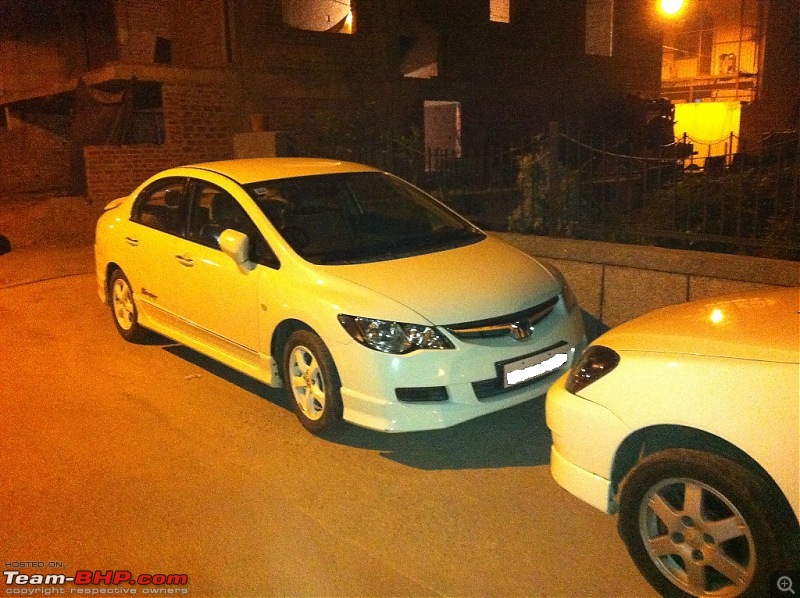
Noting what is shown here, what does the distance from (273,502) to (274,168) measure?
2707 mm

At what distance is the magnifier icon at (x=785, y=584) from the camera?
2.71 m

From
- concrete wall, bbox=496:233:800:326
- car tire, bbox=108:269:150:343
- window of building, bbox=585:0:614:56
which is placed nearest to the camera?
concrete wall, bbox=496:233:800:326

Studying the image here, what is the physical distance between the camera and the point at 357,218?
572 cm

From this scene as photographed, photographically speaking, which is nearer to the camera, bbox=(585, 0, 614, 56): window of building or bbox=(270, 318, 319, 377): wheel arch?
bbox=(270, 318, 319, 377): wheel arch

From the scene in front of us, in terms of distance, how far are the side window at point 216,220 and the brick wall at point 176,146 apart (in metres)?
6.98

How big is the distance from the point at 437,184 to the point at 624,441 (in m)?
5.43

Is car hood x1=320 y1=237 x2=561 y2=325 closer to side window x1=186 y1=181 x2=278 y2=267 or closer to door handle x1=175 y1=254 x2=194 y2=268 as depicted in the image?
side window x1=186 y1=181 x2=278 y2=267

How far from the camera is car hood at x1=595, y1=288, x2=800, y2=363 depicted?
2871 millimetres

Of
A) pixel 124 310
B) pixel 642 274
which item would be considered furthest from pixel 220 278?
pixel 642 274

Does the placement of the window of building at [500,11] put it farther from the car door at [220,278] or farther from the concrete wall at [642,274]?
the car door at [220,278]

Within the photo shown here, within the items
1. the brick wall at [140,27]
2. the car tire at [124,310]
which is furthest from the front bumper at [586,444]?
the brick wall at [140,27]

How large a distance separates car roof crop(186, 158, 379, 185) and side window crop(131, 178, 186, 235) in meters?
0.30

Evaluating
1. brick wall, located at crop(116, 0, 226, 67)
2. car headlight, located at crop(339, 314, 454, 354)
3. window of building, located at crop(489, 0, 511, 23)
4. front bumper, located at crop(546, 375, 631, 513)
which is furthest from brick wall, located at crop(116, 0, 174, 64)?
front bumper, located at crop(546, 375, 631, 513)

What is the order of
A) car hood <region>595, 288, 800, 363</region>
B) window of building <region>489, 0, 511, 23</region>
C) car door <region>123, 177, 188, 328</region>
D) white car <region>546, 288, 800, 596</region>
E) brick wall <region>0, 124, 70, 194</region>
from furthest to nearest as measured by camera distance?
1. window of building <region>489, 0, 511, 23</region>
2. brick wall <region>0, 124, 70, 194</region>
3. car door <region>123, 177, 188, 328</region>
4. car hood <region>595, 288, 800, 363</region>
5. white car <region>546, 288, 800, 596</region>
